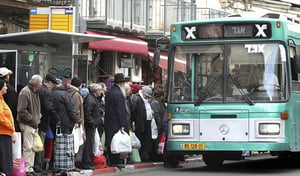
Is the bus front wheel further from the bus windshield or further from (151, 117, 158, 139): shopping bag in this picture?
the bus windshield

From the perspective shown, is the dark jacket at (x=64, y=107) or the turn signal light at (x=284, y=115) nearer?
the dark jacket at (x=64, y=107)

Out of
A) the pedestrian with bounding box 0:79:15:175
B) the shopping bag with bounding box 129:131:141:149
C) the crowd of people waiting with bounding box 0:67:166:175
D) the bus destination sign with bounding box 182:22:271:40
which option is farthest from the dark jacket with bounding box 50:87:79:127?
the bus destination sign with bounding box 182:22:271:40

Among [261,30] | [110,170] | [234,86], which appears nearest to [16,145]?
[110,170]

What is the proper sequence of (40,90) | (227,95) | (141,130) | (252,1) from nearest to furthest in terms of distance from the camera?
(40,90) < (227,95) < (141,130) < (252,1)

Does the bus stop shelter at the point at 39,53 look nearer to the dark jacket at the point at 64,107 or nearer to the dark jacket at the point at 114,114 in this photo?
the dark jacket at the point at 114,114

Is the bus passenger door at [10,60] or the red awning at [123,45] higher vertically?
the red awning at [123,45]

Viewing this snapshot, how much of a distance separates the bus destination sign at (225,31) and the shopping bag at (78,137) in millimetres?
3119

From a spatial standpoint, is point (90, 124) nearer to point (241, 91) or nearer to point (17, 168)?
point (17, 168)

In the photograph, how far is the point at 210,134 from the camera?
17.1 metres

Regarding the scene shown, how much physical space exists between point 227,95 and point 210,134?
2.87ft

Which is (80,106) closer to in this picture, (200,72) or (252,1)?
(200,72)

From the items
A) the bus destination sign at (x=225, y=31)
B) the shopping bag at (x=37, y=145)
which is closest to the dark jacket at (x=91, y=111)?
the shopping bag at (x=37, y=145)

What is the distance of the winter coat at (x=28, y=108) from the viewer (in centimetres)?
1508

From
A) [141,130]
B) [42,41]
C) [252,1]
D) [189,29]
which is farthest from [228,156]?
[252,1]
